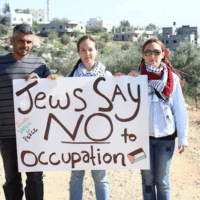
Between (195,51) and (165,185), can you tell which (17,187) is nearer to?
(165,185)

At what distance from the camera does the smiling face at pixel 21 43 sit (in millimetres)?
2877

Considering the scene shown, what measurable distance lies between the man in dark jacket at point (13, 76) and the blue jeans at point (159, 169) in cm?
119

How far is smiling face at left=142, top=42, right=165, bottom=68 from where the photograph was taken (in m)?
2.71

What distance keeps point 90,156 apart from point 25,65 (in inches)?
46.5

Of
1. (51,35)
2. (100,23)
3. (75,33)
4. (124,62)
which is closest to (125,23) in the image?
(100,23)

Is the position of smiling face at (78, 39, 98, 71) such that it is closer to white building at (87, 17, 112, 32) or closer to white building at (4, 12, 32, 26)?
white building at (4, 12, 32, 26)

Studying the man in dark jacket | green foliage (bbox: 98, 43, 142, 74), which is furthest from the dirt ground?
green foliage (bbox: 98, 43, 142, 74)

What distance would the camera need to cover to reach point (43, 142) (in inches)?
115

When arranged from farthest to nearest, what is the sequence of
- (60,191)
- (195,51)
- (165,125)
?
(195,51) < (60,191) < (165,125)

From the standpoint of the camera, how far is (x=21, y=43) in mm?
2896

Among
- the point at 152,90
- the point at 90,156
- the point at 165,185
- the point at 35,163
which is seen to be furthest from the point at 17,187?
the point at 152,90

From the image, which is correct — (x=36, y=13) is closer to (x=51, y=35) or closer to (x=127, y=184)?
(x=51, y=35)

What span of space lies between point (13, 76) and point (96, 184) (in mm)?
1432

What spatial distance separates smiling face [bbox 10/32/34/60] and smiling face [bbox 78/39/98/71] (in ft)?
1.82
